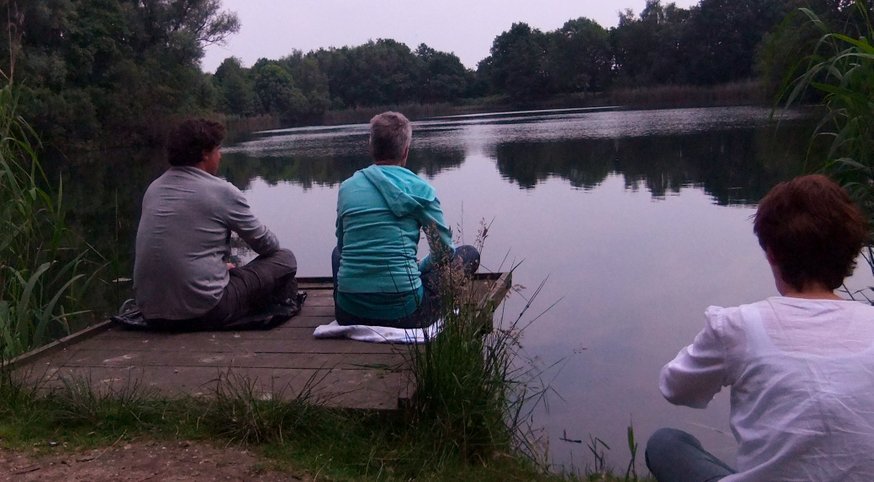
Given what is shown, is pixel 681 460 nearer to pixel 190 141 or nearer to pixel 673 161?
pixel 190 141

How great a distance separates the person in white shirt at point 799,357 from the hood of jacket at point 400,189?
1950 millimetres

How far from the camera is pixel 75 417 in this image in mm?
2707

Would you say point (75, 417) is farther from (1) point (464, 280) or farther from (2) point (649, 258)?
(2) point (649, 258)

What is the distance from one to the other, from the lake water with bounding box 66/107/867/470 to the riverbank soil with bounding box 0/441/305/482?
1.24m

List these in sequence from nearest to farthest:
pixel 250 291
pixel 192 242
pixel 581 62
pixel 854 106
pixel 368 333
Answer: pixel 854 106 → pixel 368 333 → pixel 192 242 → pixel 250 291 → pixel 581 62

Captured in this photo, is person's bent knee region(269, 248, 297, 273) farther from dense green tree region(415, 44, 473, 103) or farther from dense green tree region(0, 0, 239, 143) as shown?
dense green tree region(415, 44, 473, 103)

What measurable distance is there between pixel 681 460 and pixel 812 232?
0.70 meters

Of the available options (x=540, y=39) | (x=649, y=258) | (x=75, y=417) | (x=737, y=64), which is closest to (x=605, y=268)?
(x=649, y=258)

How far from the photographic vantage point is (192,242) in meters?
3.69

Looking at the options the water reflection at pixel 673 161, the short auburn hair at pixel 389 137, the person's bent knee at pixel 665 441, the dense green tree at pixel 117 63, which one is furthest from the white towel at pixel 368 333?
the dense green tree at pixel 117 63

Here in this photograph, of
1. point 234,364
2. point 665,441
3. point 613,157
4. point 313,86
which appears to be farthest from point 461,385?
point 313,86

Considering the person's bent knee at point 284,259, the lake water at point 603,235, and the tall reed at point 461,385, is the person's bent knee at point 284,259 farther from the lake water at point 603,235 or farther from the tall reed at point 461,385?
the tall reed at point 461,385

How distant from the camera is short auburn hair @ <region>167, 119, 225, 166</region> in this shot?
378cm

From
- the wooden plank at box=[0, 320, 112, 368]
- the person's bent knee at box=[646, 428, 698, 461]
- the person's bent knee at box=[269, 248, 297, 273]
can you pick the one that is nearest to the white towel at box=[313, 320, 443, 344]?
the person's bent knee at box=[269, 248, 297, 273]
